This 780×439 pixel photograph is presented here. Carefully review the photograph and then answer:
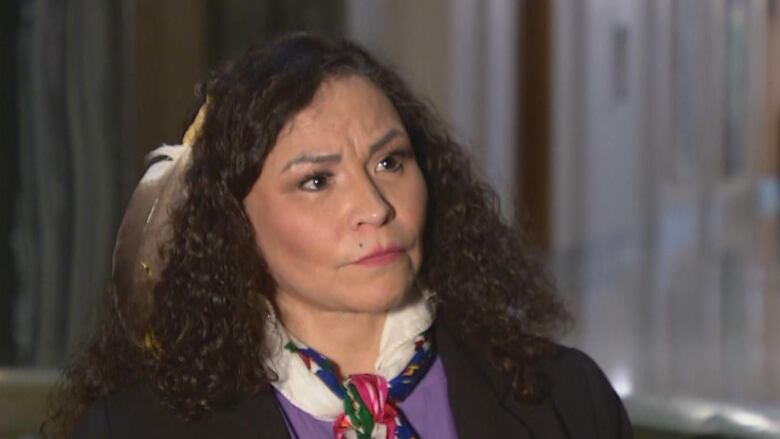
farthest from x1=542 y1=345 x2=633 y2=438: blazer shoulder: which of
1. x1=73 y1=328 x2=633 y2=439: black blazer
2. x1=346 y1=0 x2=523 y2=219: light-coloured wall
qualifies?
x1=346 y1=0 x2=523 y2=219: light-coloured wall

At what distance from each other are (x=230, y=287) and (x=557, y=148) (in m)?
10.3

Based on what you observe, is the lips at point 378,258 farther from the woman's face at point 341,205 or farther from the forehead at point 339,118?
the forehead at point 339,118

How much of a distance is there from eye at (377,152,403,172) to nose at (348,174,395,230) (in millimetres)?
47

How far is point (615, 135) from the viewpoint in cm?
1352

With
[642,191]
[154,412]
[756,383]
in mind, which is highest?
[154,412]

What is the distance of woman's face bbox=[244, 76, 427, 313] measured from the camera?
1685 mm

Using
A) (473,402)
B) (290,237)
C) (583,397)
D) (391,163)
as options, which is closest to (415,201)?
(391,163)

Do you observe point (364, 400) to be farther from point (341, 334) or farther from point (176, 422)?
point (176, 422)

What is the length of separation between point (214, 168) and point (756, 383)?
18.0ft

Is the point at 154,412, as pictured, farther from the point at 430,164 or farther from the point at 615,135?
the point at 615,135

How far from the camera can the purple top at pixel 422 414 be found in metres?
1.75

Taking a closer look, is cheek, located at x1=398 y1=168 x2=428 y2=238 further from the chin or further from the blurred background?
the blurred background

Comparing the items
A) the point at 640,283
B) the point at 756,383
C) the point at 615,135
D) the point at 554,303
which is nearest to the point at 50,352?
the point at 756,383

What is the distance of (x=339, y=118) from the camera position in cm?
171
